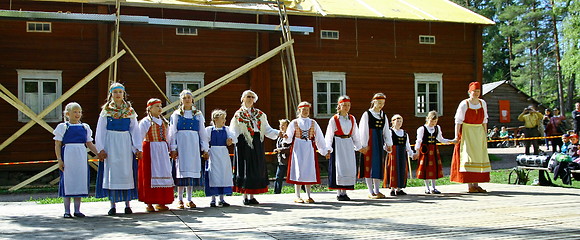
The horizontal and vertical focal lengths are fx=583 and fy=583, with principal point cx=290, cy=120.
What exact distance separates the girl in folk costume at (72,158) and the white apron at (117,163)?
7.7 inches

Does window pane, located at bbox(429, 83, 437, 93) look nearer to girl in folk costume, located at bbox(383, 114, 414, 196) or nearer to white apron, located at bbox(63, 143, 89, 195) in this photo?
girl in folk costume, located at bbox(383, 114, 414, 196)

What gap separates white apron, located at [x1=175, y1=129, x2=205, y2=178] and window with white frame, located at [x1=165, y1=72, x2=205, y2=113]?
826cm

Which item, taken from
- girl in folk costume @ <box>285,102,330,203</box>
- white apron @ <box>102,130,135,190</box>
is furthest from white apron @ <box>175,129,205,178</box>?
girl in folk costume @ <box>285,102,330,203</box>

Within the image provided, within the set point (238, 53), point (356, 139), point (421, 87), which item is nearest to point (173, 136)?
point (356, 139)

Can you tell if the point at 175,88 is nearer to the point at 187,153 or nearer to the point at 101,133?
the point at 187,153

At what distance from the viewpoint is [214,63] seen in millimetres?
16203

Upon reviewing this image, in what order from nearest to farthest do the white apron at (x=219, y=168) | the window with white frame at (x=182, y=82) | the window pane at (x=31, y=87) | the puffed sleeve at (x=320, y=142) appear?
the white apron at (x=219, y=168) → the puffed sleeve at (x=320, y=142) → the window pane at (x=31, y=87) → the window with white frame at (x=182, y=82)

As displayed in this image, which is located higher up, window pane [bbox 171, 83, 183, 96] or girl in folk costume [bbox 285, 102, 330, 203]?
window pane [bbox 171, 83, 183, 96]

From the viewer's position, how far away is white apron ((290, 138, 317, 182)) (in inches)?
320

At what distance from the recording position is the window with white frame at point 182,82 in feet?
51.8

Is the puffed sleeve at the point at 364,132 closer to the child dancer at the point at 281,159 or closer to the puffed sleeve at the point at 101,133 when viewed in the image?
the child dancer at the point at 281,159

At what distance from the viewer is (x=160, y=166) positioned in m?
7.23

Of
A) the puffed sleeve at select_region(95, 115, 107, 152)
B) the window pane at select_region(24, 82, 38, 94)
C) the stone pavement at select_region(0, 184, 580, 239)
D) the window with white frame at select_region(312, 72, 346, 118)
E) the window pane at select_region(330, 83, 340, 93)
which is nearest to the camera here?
the stone pavement at select_region(0, 184, 580, 239)

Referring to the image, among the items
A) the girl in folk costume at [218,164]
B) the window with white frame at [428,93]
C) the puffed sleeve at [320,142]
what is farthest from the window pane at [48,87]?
the window with white frame at [428,93]
